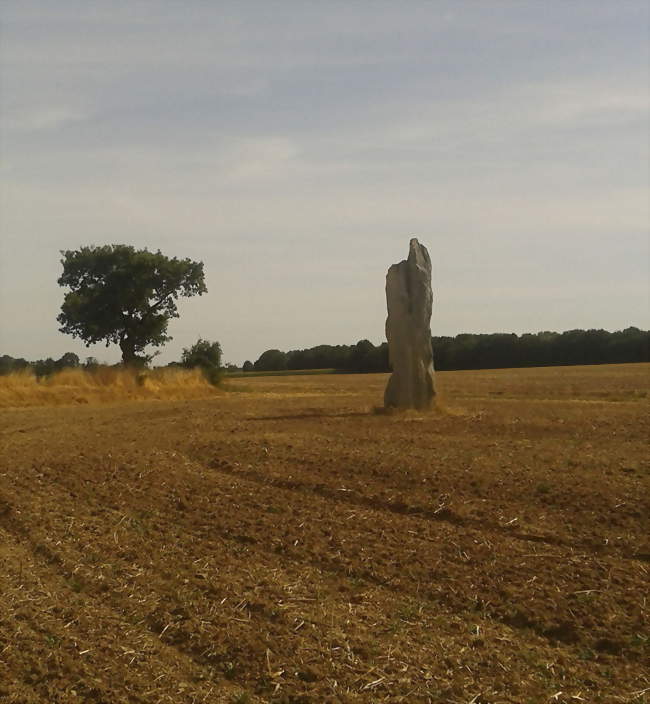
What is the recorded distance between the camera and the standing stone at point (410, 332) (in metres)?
18.7

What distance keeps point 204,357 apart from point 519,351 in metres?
36.5

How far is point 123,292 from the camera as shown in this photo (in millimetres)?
34656

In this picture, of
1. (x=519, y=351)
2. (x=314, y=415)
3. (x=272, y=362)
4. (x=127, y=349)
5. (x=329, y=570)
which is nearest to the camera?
(x=329, y=570)

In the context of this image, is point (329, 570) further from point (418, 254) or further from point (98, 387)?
point (98, 387)

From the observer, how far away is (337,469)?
37.6ft

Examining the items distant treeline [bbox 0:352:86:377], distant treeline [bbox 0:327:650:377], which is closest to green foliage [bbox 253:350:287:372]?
distant treeline [bbox 0:327:650:377]

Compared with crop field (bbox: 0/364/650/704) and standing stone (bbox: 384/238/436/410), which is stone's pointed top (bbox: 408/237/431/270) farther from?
crop field (bbox: 0/364/650/704)

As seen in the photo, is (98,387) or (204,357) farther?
(204,357)

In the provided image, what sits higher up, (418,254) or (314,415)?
(418,254)

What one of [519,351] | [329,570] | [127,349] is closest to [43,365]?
[127,349]

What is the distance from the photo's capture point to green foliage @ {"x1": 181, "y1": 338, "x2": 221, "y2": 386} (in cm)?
3644

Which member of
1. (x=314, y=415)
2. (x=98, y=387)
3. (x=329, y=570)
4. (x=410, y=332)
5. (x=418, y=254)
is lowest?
(x=329, y=570)

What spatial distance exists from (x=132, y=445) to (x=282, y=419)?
4.50 meters

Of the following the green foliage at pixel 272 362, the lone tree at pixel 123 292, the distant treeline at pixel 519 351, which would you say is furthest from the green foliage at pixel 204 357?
the green foliage at pixel 272 362
